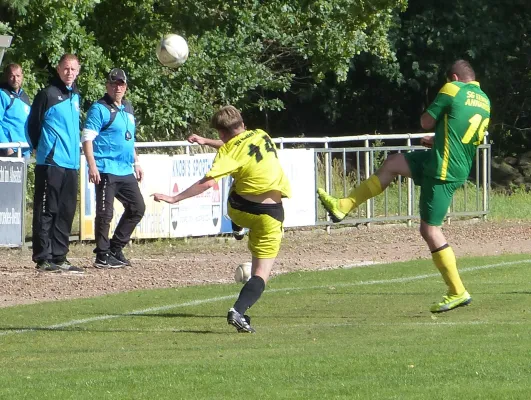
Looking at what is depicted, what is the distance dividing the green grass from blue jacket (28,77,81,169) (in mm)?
2017

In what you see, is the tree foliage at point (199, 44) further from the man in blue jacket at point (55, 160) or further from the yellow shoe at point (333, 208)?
the yellow shoe at point (333, 208)

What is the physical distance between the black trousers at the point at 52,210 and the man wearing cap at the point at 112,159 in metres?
0.34

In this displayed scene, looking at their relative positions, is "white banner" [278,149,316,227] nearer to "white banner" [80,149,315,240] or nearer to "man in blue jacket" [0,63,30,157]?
"white banner" [80,149,315,240]

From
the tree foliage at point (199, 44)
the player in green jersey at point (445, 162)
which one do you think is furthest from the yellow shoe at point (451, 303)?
the tree foliage at point (199, 44)

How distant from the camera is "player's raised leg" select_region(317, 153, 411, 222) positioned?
409 inches

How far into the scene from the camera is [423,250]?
17672mm

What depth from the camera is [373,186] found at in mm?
10477

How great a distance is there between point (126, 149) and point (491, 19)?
985 inches

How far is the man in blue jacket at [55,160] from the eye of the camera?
13648 millimetres

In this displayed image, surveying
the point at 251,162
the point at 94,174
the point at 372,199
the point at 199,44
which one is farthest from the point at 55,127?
the point at 199,44

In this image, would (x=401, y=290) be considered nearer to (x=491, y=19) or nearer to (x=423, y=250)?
(x=423, y=250)

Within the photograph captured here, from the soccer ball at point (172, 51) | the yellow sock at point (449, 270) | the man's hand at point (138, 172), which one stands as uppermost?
the soccer ball at point (172, 51)

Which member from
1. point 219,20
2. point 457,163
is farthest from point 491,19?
point 457,163

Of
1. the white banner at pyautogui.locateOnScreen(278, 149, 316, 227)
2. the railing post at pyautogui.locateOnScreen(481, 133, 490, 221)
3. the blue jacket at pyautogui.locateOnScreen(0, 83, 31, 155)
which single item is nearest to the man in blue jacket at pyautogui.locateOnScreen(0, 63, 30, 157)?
the blue jacket at pyautogui.locateOnScreen(0, 83, 31, 155)
